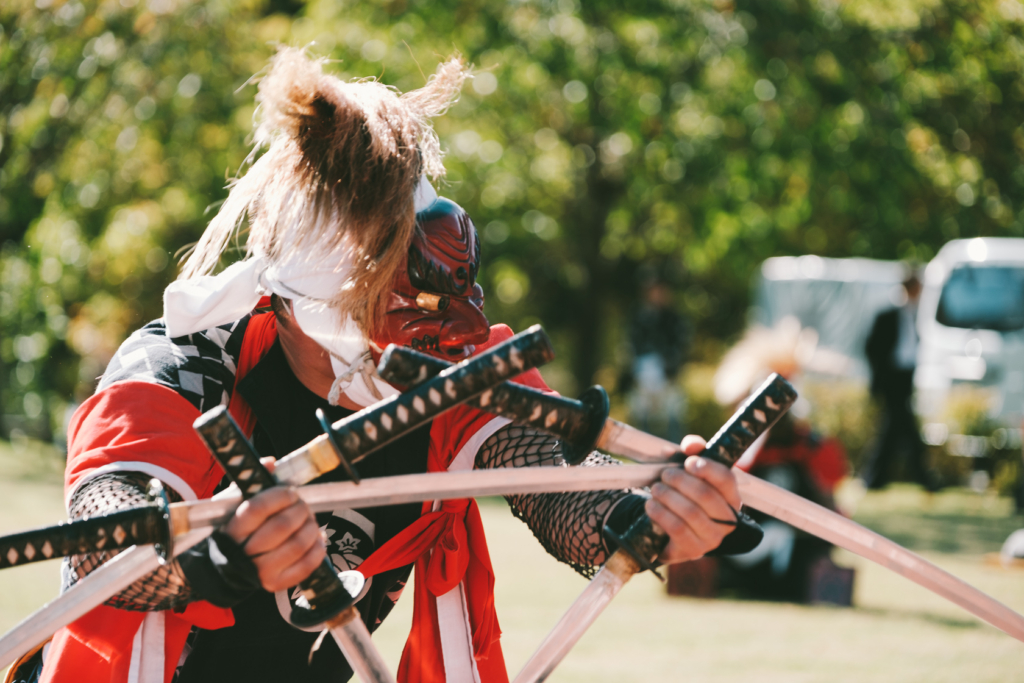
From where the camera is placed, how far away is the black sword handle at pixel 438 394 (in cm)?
135

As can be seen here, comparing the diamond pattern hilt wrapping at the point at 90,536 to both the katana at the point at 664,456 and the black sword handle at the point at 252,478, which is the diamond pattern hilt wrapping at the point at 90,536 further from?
the katana at the point at 664,456

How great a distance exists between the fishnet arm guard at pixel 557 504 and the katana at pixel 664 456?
0.25m

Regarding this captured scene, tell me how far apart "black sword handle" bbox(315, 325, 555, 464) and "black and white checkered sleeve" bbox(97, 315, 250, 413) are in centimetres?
65

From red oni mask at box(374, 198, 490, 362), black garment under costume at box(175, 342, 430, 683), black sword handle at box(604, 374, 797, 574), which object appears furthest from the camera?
black garment under costume at box(175, 342, 430, 683)

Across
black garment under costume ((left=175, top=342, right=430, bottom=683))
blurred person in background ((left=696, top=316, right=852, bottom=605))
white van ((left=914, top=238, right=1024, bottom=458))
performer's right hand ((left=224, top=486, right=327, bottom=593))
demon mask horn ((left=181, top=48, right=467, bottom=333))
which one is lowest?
white van ((left=914, top=238, right=1024, bottom=458))

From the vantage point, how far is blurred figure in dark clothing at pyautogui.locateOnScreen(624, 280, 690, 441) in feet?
36.8

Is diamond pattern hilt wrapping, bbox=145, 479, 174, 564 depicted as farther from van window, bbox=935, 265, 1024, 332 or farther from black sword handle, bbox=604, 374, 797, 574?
van window, bbox=935, 265, 1024, 332

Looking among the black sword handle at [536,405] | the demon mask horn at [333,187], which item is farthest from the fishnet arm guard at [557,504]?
the demon mask horn at [333,187]

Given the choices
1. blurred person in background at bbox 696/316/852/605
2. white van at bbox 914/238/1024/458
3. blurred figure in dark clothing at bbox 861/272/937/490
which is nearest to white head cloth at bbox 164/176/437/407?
blurred person in background at bbox 696/316/852/605

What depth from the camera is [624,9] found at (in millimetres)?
10250

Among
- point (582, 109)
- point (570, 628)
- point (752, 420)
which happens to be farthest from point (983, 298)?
point (570, 628)

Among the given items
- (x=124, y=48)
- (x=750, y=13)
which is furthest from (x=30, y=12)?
(x=750, y=13)

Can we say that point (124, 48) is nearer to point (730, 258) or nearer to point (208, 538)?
point (730, 258)

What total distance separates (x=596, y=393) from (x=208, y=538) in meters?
0.58
